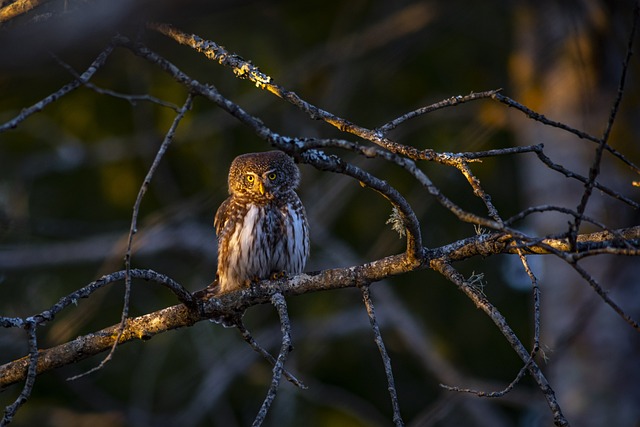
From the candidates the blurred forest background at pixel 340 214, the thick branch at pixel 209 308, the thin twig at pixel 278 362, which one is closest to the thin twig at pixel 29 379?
the thick branch at pixel 209 308

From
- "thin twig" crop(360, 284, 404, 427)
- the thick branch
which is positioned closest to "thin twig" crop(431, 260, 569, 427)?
the thick branch

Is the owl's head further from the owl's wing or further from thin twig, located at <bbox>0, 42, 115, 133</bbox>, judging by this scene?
thin twig, located at <bbox>0, 42, 115, 133</bbox>

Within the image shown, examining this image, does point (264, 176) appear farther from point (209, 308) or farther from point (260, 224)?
point (209, 308)

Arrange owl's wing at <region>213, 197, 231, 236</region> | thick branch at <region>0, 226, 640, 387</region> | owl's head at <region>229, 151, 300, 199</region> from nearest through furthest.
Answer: thick branch at <region>0, 226, 640, 387</region>
owl's head at <region>229, 151, 300, 199</region>
owl's wing at <region>213, 197, 231, 236</region>

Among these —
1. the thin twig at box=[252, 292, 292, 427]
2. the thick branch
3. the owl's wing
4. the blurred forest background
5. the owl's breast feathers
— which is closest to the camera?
the thin twig at box=[252, 292, 292, 427]

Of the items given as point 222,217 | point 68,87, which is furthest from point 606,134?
point 222,217

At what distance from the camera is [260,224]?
5.62 metres

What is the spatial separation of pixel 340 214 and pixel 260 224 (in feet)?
16.3

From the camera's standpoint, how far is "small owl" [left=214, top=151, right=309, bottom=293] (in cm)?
547

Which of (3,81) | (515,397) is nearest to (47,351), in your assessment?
(3,81)

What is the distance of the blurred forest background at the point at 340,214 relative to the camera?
7.84 m

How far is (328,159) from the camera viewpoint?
2820mm

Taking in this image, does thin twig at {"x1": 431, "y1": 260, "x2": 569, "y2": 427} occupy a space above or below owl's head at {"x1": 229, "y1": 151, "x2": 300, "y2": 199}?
below

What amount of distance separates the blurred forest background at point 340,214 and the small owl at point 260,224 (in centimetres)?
204
